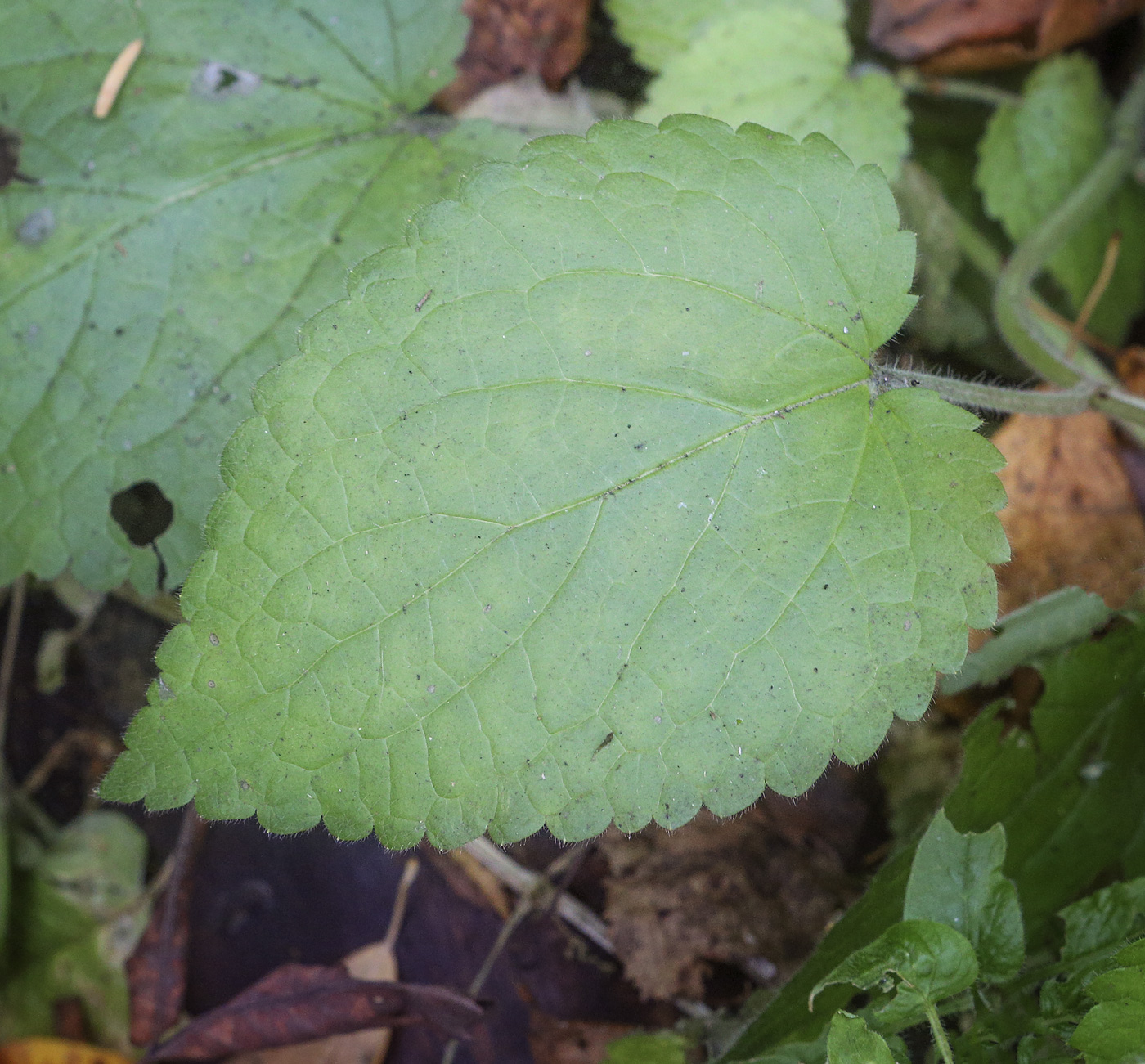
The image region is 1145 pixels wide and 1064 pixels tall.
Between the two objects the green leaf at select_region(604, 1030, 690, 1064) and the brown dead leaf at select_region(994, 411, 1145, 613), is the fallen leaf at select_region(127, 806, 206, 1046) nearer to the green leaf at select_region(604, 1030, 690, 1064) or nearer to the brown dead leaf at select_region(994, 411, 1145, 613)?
the green leaf at select_region(604, 1030, 690, 1064)

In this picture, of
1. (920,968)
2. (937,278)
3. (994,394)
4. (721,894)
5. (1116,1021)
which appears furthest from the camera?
(937,278)

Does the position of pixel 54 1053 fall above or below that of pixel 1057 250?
below

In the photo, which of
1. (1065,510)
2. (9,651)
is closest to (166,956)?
(9,651)

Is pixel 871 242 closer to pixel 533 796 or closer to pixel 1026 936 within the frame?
pixel 533 796

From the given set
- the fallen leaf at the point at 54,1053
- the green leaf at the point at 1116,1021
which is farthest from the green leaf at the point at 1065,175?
the fallen leaf at the point at 54,1053

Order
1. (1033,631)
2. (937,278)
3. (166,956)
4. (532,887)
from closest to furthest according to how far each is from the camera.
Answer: (1033,631)
(532,887)
(166,956)
(937,278)

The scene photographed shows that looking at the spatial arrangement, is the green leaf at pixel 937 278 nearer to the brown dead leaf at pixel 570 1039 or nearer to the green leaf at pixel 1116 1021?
the green leaf at pixel 1116 1021

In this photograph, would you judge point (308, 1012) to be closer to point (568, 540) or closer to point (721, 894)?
point (721, 894)

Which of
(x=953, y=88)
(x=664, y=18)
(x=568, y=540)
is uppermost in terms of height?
(x=664, y=18)

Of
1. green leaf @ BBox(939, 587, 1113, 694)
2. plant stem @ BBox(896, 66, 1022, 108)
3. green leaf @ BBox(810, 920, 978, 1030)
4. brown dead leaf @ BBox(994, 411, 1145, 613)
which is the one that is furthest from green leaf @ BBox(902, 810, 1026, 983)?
plant stem @ BBox(896, 66, 1022, 108)
